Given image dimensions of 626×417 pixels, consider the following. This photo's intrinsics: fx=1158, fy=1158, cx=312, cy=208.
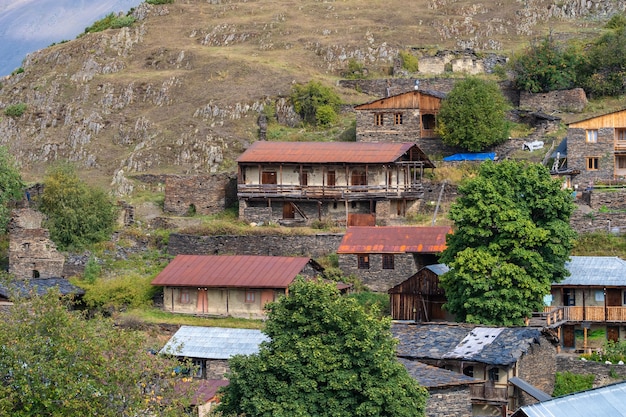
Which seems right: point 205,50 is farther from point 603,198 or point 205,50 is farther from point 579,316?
point 579,316

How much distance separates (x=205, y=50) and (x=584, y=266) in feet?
132

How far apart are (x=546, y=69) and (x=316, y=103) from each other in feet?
44.6

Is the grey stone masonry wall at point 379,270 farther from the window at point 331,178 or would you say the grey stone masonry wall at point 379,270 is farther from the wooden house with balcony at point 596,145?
the wooden house with balcony at point 596,145

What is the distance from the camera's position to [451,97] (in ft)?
204

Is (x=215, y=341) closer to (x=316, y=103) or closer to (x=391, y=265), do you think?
(x=391, y=265)

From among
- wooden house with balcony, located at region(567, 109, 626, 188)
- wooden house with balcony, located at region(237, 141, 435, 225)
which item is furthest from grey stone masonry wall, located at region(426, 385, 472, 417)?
wooden house with balcony, located at region(567, 109, 626, 188)

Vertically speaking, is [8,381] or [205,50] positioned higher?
[205,50]

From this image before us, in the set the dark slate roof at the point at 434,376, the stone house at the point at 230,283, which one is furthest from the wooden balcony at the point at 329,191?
the dark slate roof at the point at 434,376

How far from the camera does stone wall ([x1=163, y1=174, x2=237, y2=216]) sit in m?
58.9

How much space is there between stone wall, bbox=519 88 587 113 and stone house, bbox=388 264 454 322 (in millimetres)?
22591

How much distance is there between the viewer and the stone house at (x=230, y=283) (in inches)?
1902

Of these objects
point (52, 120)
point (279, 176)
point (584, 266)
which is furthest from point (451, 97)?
point (52, 120)

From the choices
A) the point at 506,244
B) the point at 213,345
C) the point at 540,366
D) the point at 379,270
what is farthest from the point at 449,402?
the point at 379,270

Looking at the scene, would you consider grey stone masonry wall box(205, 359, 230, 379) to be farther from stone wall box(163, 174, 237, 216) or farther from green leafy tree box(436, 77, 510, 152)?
green leafy tree box(436, 77, 510, 152)
